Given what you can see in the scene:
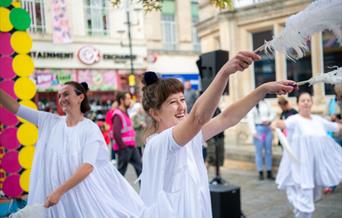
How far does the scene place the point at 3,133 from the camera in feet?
16.6

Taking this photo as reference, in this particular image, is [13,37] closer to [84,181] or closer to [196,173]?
[84,181]

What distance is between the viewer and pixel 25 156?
17.1ft

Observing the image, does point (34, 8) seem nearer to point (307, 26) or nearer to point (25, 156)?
point (25, 156)

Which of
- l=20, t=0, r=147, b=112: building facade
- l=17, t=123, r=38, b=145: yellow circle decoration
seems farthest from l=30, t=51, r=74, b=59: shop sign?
l=17, t=123, r=38, b=145: yellow circle decoration

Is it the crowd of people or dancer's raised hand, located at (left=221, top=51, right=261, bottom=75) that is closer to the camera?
dancer's raised hand, located at (left=221, top=51, right=261, bottom=75)

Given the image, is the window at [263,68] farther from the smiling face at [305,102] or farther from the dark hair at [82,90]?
the dark hair at [82,90]

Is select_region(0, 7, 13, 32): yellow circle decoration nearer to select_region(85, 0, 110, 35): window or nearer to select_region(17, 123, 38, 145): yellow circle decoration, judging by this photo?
select_region(85, 0, 110, 35): window

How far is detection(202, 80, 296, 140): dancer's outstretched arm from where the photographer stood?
2.03m

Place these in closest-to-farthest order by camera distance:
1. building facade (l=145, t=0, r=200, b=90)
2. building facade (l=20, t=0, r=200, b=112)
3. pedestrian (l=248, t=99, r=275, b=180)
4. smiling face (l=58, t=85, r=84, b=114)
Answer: smiling face (l=58, t=85, r=84, b=114) → pedestrian (l=248, t=99, r=275, b=180) → building facade (l=20, t=0, r=200, b=112) → building facade (l=145, t=0, r=200, b=90)

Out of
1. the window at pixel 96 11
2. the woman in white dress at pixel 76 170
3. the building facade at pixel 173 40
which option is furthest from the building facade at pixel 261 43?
the building facade at pixel 173 40

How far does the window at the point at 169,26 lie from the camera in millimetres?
24950

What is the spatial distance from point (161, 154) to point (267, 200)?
15.7ft

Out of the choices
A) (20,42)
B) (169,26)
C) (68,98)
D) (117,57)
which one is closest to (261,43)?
(20,42)

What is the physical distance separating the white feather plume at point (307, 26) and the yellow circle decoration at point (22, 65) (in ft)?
13.5
